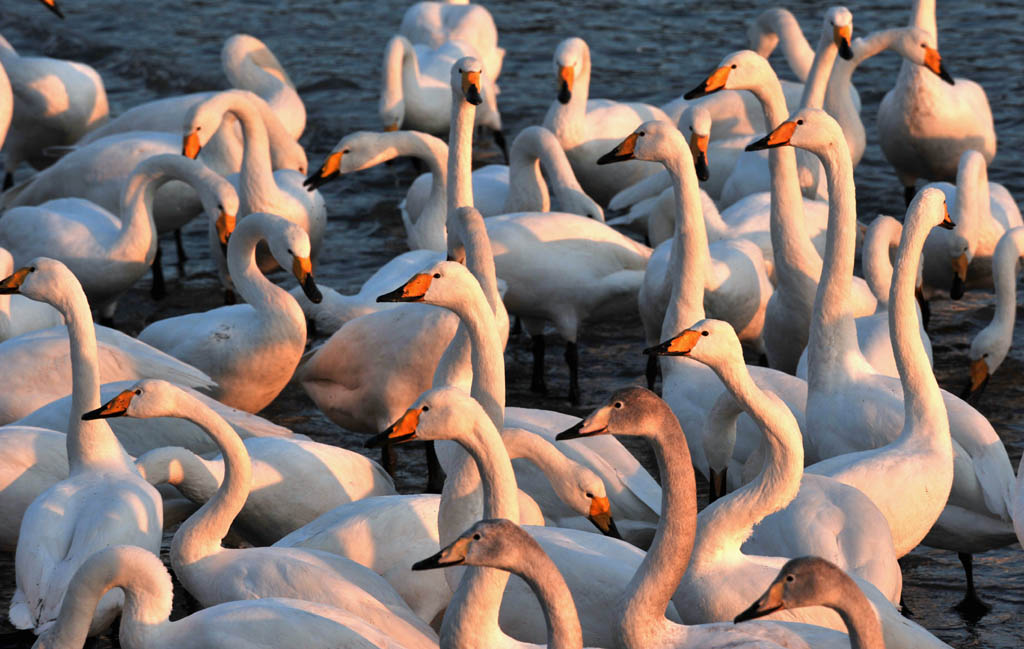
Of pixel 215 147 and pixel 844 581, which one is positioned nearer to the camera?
pixel 844 581

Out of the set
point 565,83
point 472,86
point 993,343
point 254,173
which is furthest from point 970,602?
point 565,83

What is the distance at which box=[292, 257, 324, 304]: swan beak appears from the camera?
8180mm

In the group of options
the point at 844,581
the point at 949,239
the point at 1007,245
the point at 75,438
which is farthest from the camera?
the point at 949,239

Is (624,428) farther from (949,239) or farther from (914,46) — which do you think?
(914,46)

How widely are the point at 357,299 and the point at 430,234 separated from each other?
126cm

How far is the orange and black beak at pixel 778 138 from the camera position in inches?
278

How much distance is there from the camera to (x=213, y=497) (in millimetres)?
5809

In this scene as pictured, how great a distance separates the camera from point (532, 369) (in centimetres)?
935

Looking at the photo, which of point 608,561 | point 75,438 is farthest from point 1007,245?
point 75,438

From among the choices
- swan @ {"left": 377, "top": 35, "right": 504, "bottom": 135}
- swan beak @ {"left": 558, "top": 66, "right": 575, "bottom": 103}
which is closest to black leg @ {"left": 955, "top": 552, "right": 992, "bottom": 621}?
swan beak @ {"left": 558, "top": 66, "right": 575, "bottom": 103}

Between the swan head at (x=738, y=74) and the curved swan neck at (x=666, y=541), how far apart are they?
3466 mm

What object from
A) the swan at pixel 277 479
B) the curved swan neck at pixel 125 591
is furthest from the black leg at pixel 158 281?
the curved swan neck at pixel 125 591

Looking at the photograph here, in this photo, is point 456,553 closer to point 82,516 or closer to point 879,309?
point 82,516

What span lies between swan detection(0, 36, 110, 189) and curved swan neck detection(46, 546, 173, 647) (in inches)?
319
